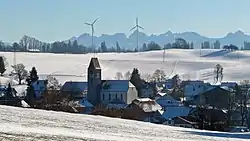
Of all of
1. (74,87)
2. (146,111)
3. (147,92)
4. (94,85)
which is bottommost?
(147,92)

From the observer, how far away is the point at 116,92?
289ft

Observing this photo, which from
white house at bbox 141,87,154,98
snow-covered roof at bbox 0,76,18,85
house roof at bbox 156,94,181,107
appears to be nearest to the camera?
house roof at bbox 156,94,181,107

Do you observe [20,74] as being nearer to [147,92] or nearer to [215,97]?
[147,92]

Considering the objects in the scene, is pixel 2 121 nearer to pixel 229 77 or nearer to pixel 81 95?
pixel 81 95

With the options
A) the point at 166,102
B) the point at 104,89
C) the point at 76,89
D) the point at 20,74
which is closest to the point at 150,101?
the point at 166,102

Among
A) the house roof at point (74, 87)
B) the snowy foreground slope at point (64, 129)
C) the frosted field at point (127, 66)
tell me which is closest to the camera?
the snowy foreground slope at point (64, 129)

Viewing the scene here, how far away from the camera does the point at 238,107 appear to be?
59.8m

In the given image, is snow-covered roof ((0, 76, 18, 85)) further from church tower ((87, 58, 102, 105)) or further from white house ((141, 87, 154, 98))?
church tower ((87, 58, 102, 105))

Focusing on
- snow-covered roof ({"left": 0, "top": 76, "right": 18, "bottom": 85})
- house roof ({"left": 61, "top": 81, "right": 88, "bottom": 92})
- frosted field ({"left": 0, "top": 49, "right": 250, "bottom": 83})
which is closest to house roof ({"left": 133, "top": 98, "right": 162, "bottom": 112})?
house roof ({"left": 61, "top": 81, "right": 88, "bottom": 92})

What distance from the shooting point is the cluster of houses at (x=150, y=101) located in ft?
182

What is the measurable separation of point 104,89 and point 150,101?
17.2 metres

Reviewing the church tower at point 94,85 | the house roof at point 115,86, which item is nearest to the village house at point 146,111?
the church tower at point 94,85

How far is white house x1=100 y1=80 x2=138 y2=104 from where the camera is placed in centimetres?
8675

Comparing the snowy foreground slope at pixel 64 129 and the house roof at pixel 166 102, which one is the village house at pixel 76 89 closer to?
the house roof at pixel 166 102
